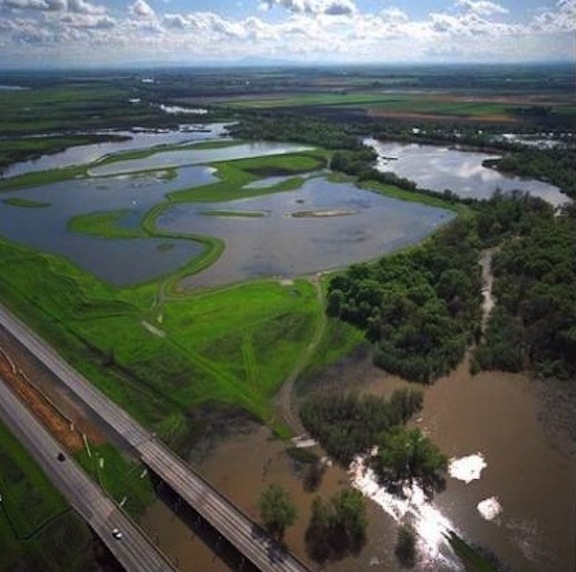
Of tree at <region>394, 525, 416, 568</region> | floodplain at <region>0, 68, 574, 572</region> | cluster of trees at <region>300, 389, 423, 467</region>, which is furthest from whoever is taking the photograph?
cluster of trees at <region>300, 389, 423, 467</region>

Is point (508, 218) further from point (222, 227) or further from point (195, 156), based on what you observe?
point (195, 156)

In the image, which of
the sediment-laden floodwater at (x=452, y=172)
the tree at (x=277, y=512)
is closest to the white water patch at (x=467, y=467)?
the tree at (x=277, y=512)

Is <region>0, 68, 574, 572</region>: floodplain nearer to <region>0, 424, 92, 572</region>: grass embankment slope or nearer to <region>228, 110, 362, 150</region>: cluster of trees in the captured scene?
<region>228, 110, 362, 150</region>: cluster of trees

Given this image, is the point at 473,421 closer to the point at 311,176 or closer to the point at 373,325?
the point at 373,325

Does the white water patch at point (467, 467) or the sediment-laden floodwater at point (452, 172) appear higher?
the white water patch at point (467, 467)

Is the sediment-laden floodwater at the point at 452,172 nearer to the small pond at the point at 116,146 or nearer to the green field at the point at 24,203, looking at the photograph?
the small pond at the point at 116,146

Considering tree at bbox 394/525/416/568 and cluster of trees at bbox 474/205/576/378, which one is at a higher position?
cluster of trees at bbox 474/205/576/378

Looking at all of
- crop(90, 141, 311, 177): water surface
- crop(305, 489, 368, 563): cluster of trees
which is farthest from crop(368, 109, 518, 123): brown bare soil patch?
crop(305, 489, 368, 563): cluster of trees
